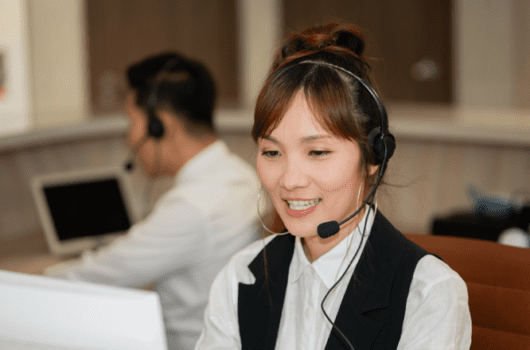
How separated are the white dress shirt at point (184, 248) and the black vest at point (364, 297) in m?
0.50

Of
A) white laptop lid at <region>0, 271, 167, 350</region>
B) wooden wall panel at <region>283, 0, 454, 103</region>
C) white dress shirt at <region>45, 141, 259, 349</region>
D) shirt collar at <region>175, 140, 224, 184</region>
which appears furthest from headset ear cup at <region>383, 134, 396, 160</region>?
wooden wall panel at <region>283, 0, 454, 103</region>

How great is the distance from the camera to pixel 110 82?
11.0 ft

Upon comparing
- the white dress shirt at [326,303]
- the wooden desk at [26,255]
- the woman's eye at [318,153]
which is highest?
the woman's eye at [318,153]

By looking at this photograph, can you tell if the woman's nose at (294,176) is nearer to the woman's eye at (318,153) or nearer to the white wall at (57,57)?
the woman's eye at (318,153)

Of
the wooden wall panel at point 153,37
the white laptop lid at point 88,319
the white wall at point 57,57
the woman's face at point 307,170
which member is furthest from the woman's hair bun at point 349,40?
the wooden wall panel at point 153,37

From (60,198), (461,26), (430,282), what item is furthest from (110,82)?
(430,282)

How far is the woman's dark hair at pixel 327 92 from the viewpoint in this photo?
0.82 m

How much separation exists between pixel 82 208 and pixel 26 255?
0.75ft

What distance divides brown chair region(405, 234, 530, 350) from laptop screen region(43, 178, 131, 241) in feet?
4.29

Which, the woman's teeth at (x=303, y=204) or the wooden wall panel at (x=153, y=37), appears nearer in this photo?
the woman's teeth at (x=303, y=204)

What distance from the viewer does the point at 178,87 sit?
1571mm

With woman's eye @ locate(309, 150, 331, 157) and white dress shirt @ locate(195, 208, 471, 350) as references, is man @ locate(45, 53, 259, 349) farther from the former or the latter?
woman's eye @ locate(309, 150, 331, 157)

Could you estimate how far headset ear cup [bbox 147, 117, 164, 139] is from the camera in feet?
5.03

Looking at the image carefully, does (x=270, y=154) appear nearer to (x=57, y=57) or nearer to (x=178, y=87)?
(x=178, y=87)
